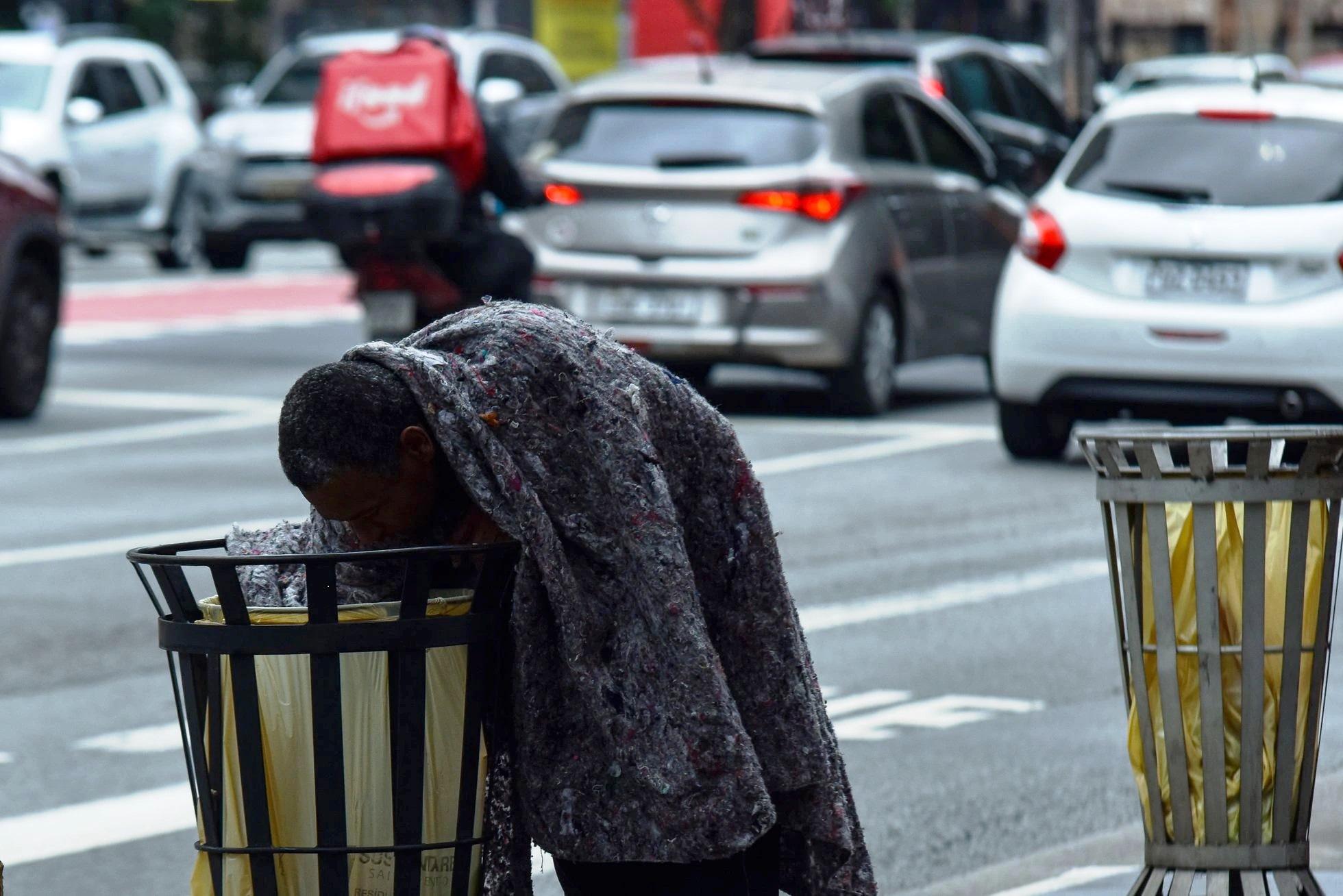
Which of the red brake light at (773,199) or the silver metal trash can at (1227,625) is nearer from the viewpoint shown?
the silver metal trash can at (1227,625)

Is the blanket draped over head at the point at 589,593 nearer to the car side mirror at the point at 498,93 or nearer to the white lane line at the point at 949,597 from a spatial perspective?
the white lane line at the point at 949,597

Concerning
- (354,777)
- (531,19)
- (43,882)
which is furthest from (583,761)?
(531,19)

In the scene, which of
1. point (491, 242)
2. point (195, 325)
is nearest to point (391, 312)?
point (491, 242)

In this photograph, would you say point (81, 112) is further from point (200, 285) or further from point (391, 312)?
point (391, 312)

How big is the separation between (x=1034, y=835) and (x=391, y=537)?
9.26 feet

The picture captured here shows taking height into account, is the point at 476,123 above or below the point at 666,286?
above

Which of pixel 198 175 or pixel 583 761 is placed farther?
pixel 198 175

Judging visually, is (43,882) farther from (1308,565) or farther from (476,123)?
(476,123)

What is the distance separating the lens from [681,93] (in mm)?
12898

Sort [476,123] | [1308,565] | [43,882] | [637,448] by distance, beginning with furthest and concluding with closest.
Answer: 1. [476,123]
2. [43,882]
3. [1308,565]
4. [637,448]

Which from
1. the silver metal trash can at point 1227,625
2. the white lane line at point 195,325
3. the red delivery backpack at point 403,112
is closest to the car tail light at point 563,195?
the red delivery backpack at point 403,112

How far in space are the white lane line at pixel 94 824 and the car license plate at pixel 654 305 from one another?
673 centimetres

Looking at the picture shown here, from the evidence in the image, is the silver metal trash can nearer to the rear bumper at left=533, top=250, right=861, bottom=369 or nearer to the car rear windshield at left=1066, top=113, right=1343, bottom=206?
the car rear windshield at left=1066, top=113, right=1343, bottom=206

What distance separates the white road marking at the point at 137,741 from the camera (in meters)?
6.41
